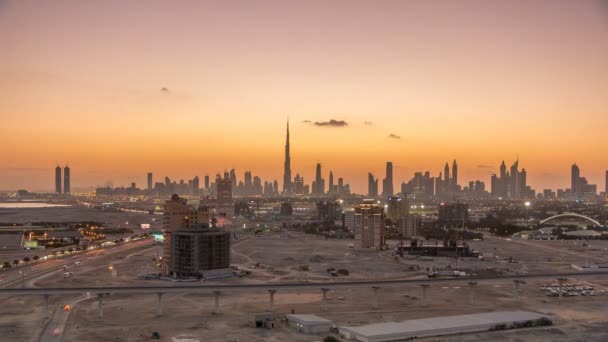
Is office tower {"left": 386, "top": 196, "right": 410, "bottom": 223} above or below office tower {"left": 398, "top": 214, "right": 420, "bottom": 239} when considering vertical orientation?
above

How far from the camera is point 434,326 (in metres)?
28.3

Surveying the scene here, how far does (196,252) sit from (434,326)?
22839 millimetres

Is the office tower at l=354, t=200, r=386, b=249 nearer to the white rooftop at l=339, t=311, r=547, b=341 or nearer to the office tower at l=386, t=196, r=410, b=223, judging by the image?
the white rooftop at l=339, t=311, r=547, b=341

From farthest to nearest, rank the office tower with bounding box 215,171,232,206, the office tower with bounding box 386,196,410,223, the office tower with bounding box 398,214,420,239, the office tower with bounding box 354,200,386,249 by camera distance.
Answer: the office tower with bounding box 215,171,232,206 → the office tower with bounding box 386,196,410,223 → the office tower with bounding box 398,214,420,239 → the office tower with bounding box 354,200,386,249

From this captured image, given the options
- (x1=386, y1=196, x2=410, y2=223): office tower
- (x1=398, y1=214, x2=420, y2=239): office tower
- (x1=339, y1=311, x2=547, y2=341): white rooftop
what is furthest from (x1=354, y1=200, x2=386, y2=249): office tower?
(x1=386, y1=196, x2=410, y2=223): office tower

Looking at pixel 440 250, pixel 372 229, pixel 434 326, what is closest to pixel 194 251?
pixel 434 326

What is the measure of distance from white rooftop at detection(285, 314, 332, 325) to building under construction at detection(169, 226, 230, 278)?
17.3 m

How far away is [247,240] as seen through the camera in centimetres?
8269

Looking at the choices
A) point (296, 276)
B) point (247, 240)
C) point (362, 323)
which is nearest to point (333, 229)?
point (247, 240)

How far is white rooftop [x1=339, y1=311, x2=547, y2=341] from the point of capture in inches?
1050

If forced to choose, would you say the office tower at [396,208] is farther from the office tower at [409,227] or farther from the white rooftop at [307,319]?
the white rooftop at [307,319]

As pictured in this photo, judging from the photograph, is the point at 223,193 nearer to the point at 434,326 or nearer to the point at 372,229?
the point at 372,229

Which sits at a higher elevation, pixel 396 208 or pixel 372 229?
pixel 396 208

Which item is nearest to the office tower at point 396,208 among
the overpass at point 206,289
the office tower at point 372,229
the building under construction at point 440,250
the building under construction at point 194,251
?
the office tower at point 372,229
